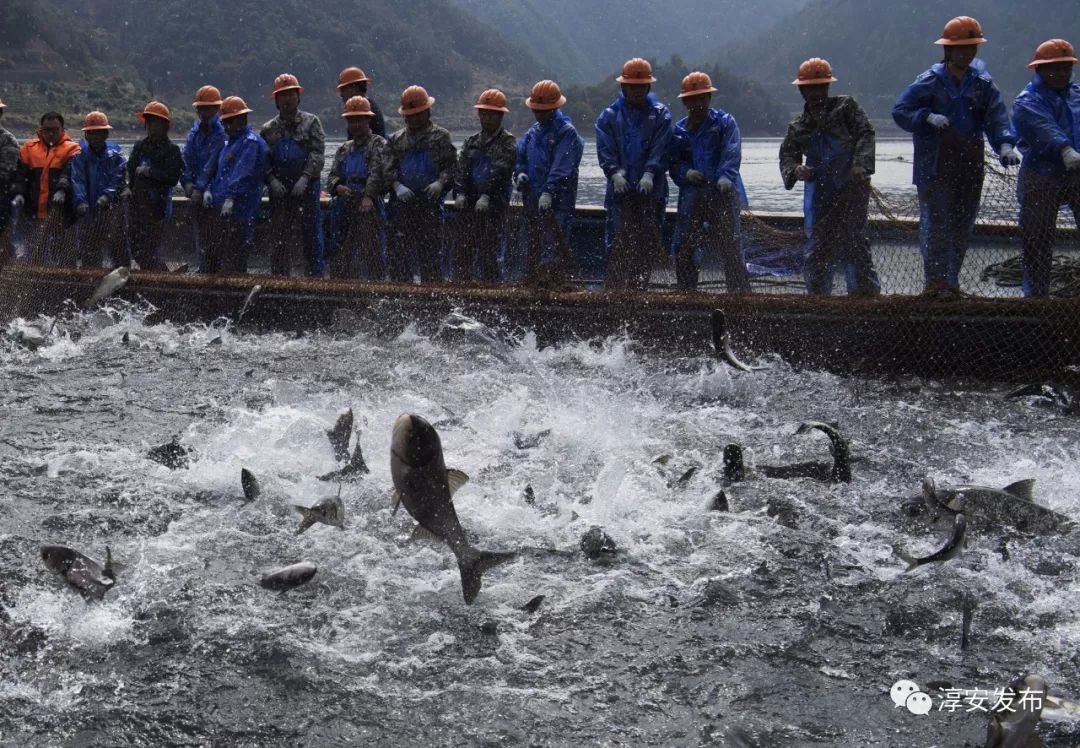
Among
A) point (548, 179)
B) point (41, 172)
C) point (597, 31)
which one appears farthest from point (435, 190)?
point (597, 31)

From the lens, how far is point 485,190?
10.7 metres

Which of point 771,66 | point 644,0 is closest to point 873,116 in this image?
point 771,66

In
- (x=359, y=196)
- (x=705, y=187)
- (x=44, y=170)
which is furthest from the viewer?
(x=44, y=170)

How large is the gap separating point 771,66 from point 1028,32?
109 ft

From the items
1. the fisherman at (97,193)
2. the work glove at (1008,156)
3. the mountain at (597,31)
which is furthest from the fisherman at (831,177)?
the mountain at (597,31)

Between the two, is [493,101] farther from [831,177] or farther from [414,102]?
[831,177]

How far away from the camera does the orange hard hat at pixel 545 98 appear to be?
10.5m

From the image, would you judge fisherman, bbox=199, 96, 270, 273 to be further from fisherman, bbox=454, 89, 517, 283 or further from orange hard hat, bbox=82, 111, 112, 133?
fisherman, bbox=454, 89, 517, 283

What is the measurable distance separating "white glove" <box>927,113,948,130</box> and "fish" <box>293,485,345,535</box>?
5.90 metres

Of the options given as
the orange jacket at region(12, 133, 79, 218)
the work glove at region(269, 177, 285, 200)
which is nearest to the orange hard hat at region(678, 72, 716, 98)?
the work glove at region(269, 177, 285, 200)

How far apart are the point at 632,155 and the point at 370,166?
9.07ft

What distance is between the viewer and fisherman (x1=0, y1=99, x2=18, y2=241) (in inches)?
491

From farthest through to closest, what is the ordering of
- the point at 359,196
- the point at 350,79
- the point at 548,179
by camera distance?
the point at 350,79, the point at 359,196, the point at 548,179

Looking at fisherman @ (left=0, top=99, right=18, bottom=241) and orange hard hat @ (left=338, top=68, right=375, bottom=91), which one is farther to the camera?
fisherman @ (left=0, top=99, right=18, bottom=241)
